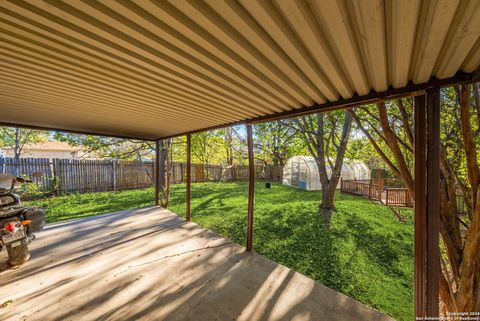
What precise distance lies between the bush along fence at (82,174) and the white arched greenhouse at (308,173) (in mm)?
6277

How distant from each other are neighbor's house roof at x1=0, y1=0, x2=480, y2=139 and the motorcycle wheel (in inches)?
81.4

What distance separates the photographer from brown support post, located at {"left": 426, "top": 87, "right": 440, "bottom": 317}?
5.77 feet

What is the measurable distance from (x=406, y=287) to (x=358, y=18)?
3.69 meters

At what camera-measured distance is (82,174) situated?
9.01m

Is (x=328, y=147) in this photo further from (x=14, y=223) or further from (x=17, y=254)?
(x=17, y=254)

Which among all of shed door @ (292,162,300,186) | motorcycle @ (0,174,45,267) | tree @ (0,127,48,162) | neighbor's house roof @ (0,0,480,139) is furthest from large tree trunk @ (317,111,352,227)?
tree @ (0,127,48,162)

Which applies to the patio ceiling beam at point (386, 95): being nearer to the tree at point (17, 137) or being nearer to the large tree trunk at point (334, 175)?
the large tree trunk at point (334, 175)

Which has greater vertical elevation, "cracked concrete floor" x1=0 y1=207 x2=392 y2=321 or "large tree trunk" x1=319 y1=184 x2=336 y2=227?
"large tree trunk" x1=319 y1=184 x2=336 y2=227

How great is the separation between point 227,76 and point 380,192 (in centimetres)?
873

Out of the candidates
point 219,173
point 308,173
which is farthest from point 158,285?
point 219,173

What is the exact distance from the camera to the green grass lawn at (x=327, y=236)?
2.98m

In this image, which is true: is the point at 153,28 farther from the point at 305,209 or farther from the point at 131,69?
the point at 305,209

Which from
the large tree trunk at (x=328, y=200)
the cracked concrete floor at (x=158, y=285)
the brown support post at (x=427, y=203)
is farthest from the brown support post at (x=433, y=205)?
the large tree trunk at (x=328, y=200)

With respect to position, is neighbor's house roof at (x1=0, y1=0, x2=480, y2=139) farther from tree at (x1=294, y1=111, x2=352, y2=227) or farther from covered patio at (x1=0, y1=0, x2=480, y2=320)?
tree at (x1=294, y1=111, x2=352, y2=227)
